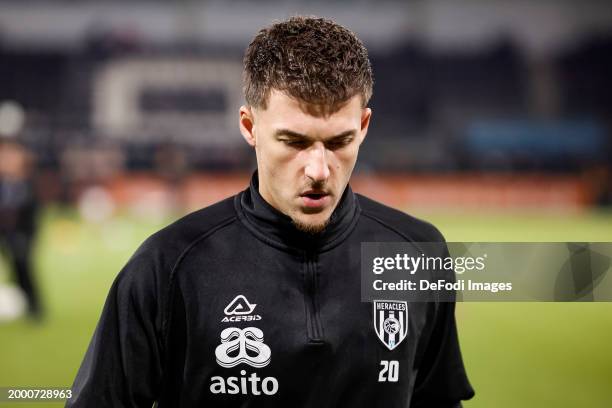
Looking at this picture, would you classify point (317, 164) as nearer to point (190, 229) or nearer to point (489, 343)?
point (190, 229)

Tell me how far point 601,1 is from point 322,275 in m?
27.7

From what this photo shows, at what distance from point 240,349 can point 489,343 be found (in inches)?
200

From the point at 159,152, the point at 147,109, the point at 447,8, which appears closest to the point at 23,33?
the point at 147,109

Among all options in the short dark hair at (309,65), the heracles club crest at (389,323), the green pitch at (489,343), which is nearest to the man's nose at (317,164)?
the short dark hair at (309,65)

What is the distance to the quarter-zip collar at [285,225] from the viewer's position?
6.22 feet

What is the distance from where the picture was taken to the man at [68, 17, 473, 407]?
5.79 ft

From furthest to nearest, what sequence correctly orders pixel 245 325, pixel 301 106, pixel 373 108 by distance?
pixel 373 108 < pixel 245 325 < pixel 301 106

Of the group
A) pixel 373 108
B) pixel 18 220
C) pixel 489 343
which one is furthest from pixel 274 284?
pixel 373 108

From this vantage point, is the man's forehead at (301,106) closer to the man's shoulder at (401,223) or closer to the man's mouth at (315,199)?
the man's mouth at (315,199)

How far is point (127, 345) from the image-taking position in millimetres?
1757

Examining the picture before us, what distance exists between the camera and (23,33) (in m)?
25.5

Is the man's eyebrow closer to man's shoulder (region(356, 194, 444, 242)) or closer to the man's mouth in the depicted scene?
the man's mouth

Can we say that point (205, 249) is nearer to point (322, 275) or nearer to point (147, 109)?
point (322, 275)

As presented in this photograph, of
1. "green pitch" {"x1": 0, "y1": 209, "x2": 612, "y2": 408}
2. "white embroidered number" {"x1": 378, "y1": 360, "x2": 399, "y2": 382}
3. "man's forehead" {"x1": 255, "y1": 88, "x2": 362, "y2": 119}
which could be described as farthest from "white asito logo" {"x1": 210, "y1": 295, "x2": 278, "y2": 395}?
"green pitch" {"x1": 0, "y1": 209, "x2": 612, "y2": 408}
